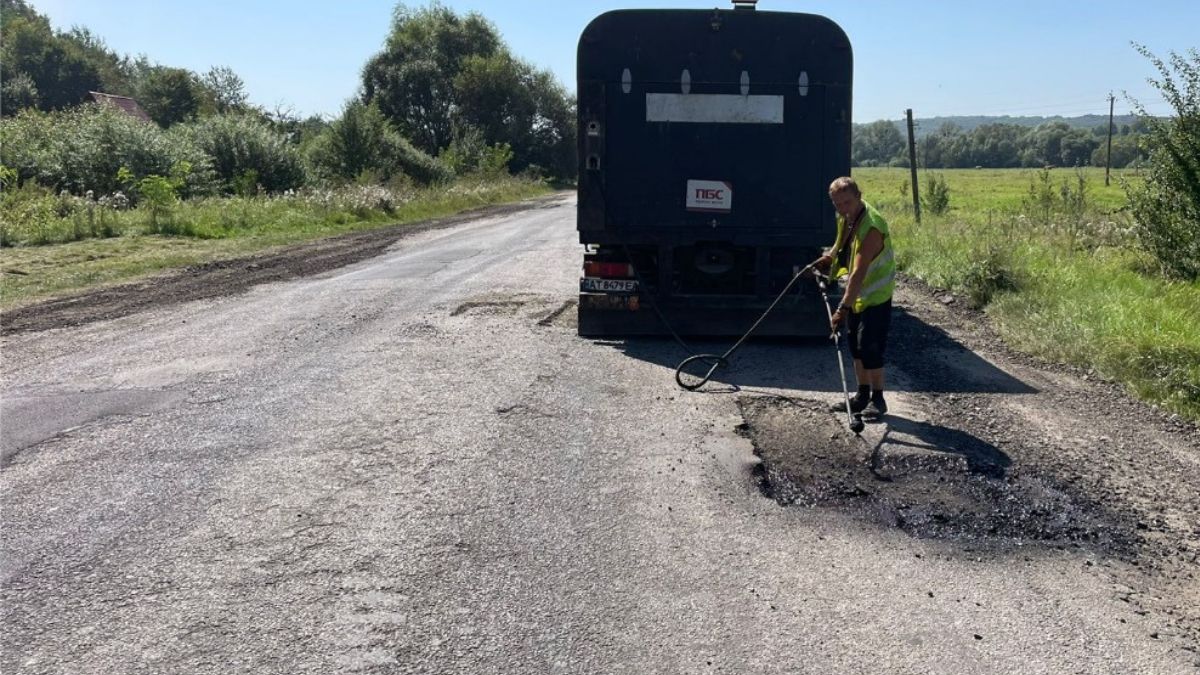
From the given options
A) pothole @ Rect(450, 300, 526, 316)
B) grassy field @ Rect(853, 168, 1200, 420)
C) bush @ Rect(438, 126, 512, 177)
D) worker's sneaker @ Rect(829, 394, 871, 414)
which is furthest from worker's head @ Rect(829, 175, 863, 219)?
bush @ Rect(438, 126, 512, 177)

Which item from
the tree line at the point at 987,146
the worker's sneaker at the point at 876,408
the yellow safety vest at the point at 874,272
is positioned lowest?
the worker's sneaker at the point at 876,408

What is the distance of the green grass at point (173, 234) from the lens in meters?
13.9

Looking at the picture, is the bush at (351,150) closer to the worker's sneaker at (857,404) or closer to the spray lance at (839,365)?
the spray lance at (839,365)

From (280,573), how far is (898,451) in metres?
3.56

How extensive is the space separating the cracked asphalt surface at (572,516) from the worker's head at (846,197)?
1400mm

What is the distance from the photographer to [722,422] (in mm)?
6527

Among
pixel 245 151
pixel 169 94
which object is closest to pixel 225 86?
pixel 169 94

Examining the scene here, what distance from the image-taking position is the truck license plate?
9.22 metres

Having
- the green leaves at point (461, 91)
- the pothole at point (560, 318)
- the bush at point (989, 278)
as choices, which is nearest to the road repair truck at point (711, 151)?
the pothole at point (560, 318)

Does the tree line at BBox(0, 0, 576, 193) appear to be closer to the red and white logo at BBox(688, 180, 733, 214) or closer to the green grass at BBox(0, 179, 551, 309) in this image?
the green grass at BBox(0, 179, 551, 309)

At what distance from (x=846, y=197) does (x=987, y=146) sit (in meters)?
82.1

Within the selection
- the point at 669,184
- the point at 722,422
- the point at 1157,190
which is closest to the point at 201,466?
the point at 722,422

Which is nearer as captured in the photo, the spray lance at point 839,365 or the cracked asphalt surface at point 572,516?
the cracked asphalt surface at point 572,516

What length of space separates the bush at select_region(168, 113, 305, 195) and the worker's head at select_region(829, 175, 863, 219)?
85.2ft
